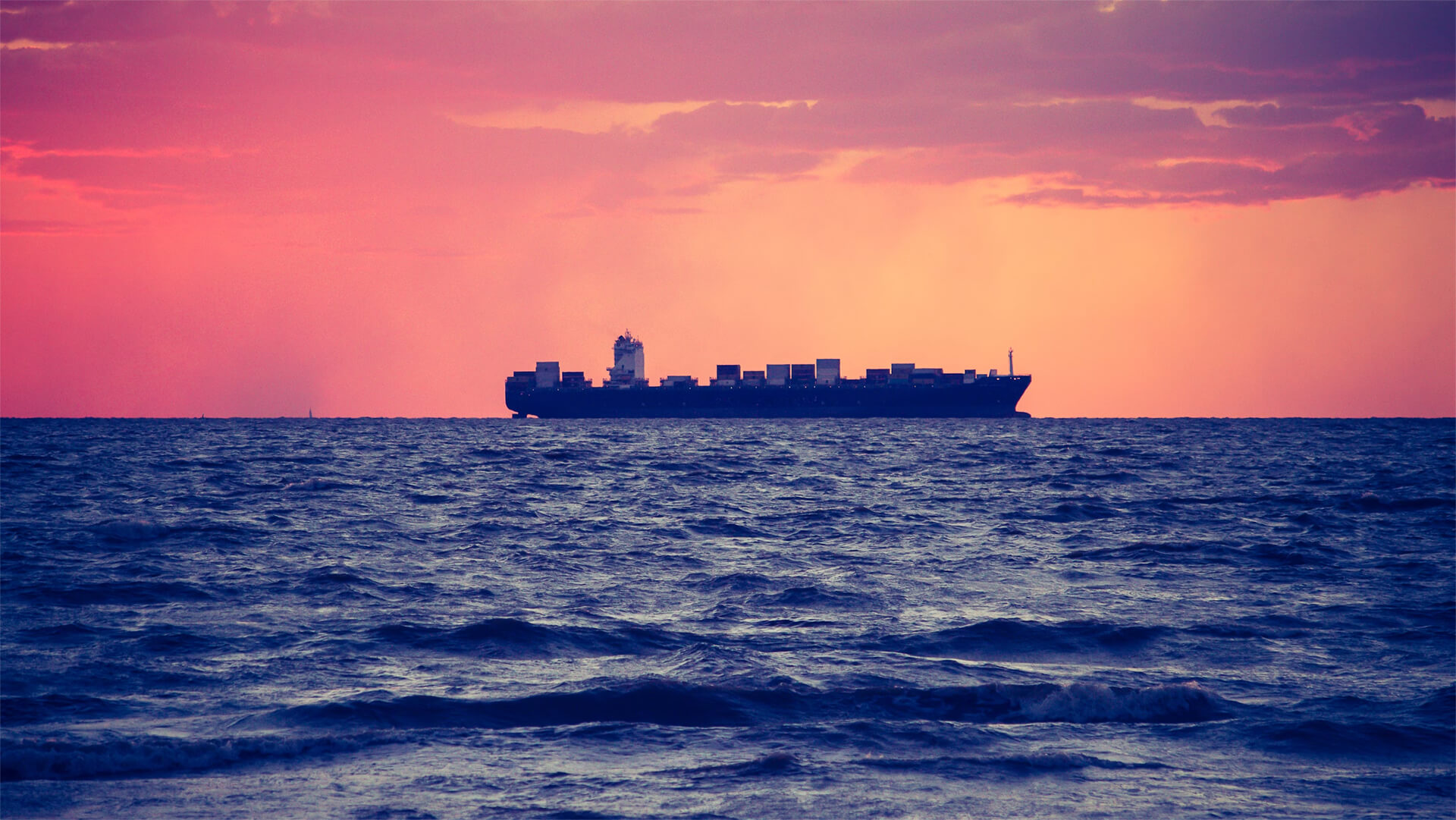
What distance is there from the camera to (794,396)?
150m

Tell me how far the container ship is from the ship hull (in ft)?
0.34

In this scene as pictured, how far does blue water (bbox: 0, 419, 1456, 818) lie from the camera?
8.12m

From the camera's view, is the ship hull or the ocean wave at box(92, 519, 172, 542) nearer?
the ocean wave at box(92, 519, 172, 542)

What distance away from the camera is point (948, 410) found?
150m

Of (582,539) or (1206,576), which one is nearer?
(1206,576)

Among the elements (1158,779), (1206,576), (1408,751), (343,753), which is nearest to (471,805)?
(343,753)

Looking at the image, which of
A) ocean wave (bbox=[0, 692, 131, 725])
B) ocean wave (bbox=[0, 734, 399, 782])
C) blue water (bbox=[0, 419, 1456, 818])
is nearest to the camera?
blue water (bbox=[0, 419, 1456, 818])

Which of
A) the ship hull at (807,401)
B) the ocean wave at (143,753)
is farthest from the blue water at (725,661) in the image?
the ship hull at (807,401)

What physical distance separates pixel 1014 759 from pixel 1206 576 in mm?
11312

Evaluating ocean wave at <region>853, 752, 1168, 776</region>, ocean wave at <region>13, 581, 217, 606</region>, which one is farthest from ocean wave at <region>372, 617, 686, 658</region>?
ocean wave at <region>853, 752, 1168, 776</region>

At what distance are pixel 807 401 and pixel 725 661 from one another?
138m

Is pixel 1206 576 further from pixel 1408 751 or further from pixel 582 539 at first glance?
pixel 582 539

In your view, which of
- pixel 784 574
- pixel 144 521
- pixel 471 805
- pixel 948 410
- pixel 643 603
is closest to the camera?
pixel 471 805

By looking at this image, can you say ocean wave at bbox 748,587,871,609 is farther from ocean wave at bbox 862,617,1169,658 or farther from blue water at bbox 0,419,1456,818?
ocean wave at bbox 862,617,1169,658
